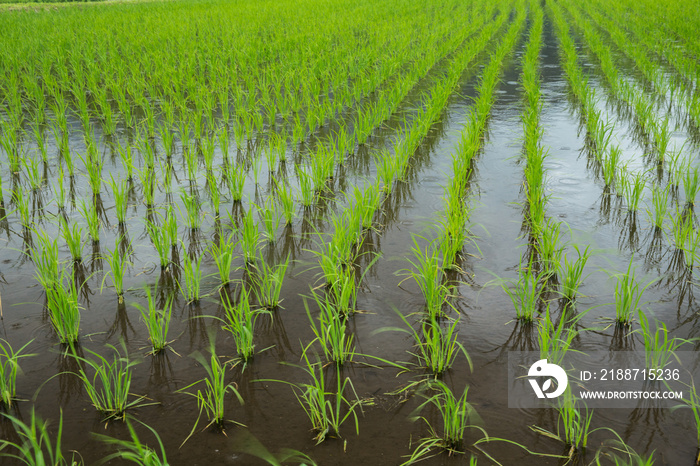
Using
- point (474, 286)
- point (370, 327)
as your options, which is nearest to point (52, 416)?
point (370, 327)

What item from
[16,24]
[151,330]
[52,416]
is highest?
[16,24]

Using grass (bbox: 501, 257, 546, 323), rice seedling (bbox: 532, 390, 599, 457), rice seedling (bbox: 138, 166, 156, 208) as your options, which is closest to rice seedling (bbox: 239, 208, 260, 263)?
rice seedling (bbox: 138, 166, 156, 208)

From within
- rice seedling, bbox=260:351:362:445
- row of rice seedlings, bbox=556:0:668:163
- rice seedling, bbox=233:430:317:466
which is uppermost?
row of rice seedlings, bbox=556:0:668:163

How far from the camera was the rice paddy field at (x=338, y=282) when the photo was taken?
78.2 inches

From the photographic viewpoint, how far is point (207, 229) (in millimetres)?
3654

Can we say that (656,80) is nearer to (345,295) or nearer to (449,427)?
(345,295)

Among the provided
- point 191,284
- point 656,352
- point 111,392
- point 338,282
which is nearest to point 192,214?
point 191,284

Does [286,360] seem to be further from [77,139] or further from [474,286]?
[77,139]

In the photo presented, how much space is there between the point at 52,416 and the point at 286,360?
92 cm

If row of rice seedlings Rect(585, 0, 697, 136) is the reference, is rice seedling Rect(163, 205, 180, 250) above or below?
below

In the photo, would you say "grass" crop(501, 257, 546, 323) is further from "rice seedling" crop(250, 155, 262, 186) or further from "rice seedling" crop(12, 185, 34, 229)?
"rice seedling" crop(12, 185, 34, 229)

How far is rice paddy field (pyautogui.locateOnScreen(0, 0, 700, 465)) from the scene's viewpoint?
6.51 feet

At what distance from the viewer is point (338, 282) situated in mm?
2871

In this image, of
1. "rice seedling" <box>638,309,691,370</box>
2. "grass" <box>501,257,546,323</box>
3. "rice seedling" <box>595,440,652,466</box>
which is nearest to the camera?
"rice seedling" <box>595,440,652,466</box>
